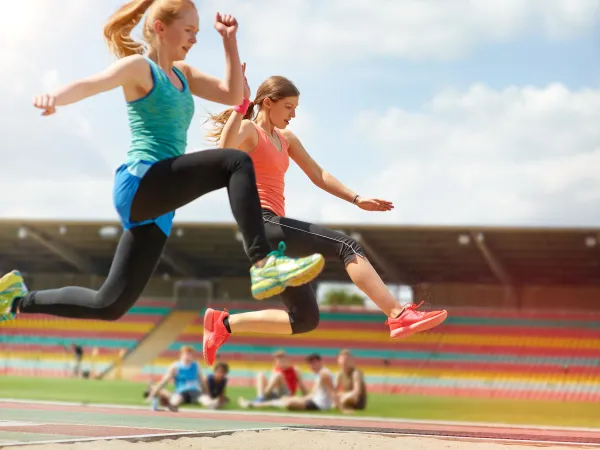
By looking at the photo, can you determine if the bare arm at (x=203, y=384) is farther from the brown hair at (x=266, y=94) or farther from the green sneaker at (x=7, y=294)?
the green sneaker at (x=7, y=294)

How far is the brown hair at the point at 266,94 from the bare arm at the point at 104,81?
1.52 metres

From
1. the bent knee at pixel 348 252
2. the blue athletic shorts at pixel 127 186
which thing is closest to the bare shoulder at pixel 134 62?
the blue athletic shorts at pixel 127 186

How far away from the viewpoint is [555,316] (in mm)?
28078

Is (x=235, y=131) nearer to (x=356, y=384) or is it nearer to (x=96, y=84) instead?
(x=96, y=84)

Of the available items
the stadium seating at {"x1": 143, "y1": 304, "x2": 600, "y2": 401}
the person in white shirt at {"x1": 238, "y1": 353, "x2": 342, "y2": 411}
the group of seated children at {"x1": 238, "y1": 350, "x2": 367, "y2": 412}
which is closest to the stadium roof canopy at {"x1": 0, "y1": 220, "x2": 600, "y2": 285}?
the stadium seating at {"x1": 143, "y1": 304, "x2": 600, "y2": 401}

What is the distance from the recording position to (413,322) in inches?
207

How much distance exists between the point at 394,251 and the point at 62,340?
42.1ft

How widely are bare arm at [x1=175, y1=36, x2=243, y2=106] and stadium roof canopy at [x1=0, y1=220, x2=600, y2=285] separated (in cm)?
2357

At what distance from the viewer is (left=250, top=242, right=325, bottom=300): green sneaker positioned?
4.26 metres

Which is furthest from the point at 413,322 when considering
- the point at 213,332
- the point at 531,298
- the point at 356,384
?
the point at 531,298

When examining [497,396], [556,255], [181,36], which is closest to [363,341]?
[497,396]

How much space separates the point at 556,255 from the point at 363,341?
7.54m

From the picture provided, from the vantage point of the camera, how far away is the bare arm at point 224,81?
15.1 feet

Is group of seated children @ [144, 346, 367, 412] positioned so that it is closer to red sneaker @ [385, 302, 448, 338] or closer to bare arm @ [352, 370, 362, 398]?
bare arm @ [352, 370, 362, 398]
